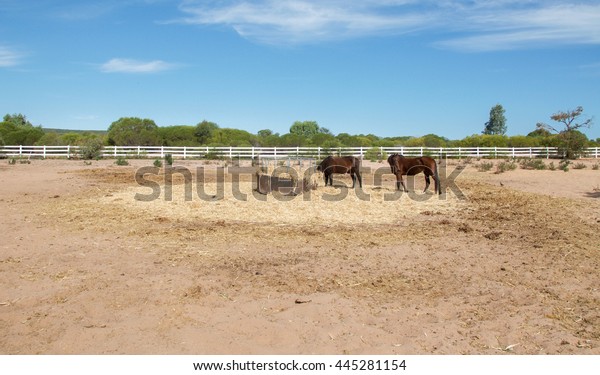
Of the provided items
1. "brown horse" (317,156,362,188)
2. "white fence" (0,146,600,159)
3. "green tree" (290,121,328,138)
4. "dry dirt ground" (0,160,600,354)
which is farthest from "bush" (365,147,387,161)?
"green tree" (290,121,328,138)

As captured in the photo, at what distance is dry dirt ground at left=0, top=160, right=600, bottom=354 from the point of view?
4469mm

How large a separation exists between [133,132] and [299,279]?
56.2m

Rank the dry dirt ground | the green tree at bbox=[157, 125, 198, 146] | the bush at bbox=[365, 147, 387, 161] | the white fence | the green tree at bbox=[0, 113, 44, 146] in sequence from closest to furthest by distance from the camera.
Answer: the dry dirt ground, the bush at bbox=[365, 147, 387, 161], the white fence, the green tree at bbox=[0, 113, 44, 146], the green tree at bbox=[157, 125, 198, 146]

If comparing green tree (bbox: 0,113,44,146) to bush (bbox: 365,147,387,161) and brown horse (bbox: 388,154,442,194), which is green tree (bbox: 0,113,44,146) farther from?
brown horse (bbox: 388,154,442,194)

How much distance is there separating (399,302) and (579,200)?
31.8 ft

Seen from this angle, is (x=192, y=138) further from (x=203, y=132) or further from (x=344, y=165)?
(x=344, y=165)

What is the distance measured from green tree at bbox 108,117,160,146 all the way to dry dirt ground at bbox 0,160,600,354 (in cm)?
4490

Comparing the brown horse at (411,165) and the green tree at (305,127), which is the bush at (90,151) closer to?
the brown horse at (411,165)

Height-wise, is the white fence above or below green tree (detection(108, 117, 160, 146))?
below

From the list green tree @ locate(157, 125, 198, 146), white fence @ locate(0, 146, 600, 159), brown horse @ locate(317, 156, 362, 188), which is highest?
green tree @ locate(157, 125, 198, 146)

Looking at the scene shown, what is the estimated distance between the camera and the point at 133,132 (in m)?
58.5

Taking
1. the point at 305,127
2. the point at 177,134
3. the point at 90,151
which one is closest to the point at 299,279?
the point at 90,151

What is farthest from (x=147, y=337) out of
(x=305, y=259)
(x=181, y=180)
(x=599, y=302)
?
(x=181, y=180)

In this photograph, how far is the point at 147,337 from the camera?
175 inches
